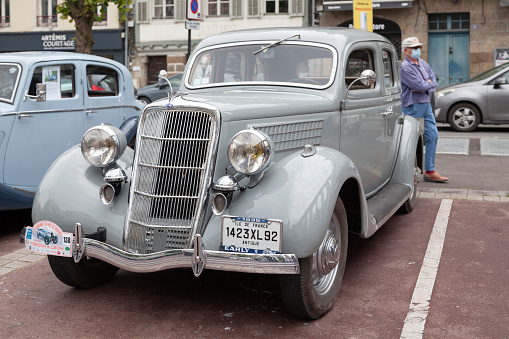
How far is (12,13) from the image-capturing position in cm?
3092

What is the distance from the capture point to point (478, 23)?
25344 millimetres

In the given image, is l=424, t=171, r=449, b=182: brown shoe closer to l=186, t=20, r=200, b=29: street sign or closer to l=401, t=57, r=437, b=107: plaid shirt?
l=401, t=57, r=437, b=107: plaid shirt

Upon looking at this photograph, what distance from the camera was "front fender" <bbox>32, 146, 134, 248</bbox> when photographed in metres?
4.20

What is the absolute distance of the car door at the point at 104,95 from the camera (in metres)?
7.60

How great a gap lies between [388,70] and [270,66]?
170 cm

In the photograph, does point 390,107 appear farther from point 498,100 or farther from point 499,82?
point 499,82

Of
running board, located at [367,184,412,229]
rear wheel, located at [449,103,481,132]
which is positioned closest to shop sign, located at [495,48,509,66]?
rear wheel, located at [449,103,481,132]

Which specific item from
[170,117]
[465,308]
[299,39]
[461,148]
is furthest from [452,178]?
[170,117]

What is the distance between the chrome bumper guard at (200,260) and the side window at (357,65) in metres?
2.27

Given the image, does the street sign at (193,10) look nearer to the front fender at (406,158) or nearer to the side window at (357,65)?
the front fender at (406,158)

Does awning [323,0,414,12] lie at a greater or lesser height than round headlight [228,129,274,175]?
greater

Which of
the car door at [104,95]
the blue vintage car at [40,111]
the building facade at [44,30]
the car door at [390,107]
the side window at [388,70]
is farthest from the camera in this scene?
the building facade at [44,30]

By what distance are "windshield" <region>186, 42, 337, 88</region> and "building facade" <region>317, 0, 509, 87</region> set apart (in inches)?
820

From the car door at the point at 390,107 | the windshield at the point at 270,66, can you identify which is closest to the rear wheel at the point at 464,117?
the car door at the point at 390,107
